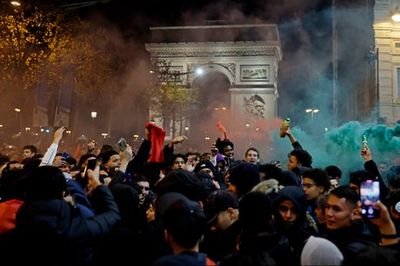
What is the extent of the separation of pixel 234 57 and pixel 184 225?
36820 mm

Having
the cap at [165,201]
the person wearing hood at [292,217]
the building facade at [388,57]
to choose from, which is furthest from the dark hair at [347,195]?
the building facade at [388,57]

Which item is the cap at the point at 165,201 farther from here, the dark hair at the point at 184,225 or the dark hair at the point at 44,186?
the dark hair at the point at 44,186

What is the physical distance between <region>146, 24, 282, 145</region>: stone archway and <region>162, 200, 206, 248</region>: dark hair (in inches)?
1361

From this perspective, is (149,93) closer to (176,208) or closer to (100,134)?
(100,134)

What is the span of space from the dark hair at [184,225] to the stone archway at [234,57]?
34.6 meters

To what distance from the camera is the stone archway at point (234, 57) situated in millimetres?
37562

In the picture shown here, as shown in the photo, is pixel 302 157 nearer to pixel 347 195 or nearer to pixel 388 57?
pixel 347 195

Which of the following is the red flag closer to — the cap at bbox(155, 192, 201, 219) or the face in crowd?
the face in crowd

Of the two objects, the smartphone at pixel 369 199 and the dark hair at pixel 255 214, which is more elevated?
the smartphone at pixel 369 199

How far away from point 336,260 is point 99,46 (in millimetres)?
21304

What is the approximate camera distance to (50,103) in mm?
25750

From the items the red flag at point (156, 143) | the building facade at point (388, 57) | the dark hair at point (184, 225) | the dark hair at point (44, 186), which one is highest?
the building facade at point (388, 57)

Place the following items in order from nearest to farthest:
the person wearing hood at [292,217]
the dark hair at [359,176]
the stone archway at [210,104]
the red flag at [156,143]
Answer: the person wearing hood at [292,217] < the dark hair at [359,176] < the red flag at [156,143] < the stone archway at [210,104]

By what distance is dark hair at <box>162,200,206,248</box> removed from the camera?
2.63m
